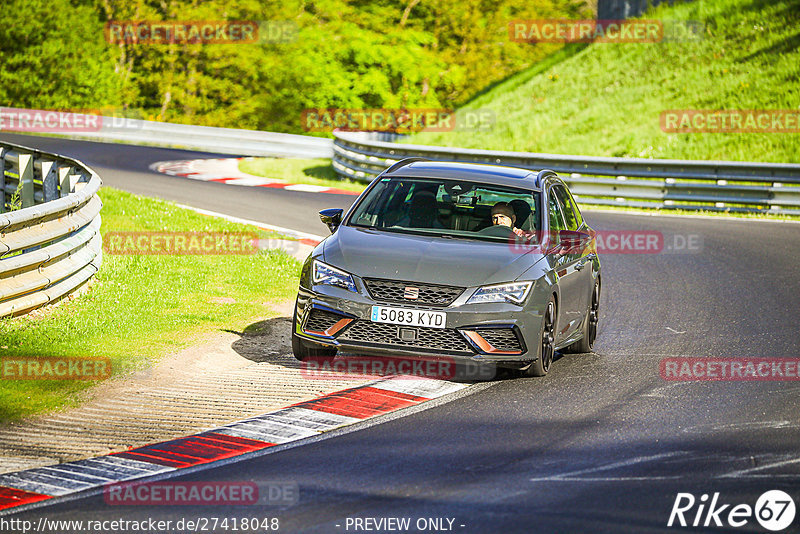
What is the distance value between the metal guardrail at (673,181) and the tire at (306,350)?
16.3 metres

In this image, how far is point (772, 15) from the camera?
37250 millimetres

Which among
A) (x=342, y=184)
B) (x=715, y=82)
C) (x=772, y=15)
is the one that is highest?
(x=772, y=15)

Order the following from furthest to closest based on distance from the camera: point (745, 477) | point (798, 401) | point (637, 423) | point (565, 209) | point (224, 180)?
1. point (224, 180)
2. point (565, 209)
3. point (798, 401)
4. point (637, 423)
5. point (745, 477)

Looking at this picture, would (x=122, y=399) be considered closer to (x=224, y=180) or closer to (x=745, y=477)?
(x=745, y=477)

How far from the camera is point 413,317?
860 cm

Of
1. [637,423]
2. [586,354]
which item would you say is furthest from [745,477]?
[586,354]

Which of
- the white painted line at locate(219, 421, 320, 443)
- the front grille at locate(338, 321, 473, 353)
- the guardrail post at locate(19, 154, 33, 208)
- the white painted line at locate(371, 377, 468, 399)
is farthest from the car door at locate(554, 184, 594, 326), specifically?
the guardrail post at locate(19, 154, 33, 208)

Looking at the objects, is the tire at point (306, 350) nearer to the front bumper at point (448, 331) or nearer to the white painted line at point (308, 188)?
the front bumper at point (448, 331)

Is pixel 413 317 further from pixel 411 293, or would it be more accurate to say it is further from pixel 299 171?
pixel 299 171

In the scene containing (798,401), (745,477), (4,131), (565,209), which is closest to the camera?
(745,477)

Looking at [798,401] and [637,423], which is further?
[798,401]

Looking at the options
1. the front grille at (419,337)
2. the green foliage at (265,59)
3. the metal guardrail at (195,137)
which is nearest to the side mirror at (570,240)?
the front grille at (419,337)

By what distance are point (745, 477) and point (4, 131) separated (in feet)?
130

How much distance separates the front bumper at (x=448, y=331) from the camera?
8.62 m
